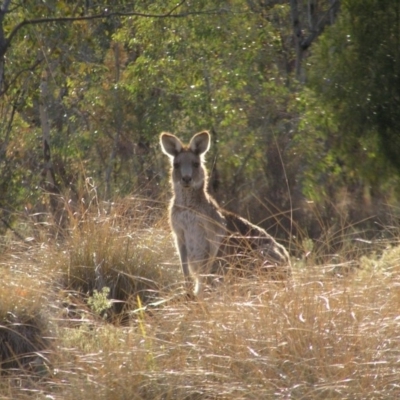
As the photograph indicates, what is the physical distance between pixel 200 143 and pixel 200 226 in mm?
1120

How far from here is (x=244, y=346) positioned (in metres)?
6.23

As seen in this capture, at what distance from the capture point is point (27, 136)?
18.5 meters

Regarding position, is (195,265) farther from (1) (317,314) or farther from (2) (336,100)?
(1) (317,314)

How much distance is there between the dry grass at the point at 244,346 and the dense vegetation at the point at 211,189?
1 cm

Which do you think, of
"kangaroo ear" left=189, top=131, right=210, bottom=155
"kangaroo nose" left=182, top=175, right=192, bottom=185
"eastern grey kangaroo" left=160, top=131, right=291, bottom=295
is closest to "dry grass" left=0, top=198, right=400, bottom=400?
"eastern grey kangaroo" left=160, top=131, right=291, bottom=295

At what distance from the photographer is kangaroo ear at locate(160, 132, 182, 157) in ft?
35.8

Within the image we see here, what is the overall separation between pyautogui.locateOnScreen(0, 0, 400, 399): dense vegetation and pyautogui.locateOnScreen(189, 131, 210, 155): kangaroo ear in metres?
0.88

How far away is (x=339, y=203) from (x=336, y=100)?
4.63 m

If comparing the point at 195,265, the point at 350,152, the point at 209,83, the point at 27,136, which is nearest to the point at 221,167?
the point at 209,83

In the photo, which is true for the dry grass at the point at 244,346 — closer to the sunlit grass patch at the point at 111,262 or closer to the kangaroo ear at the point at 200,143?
the sunlit grass patch at the point at 111,262

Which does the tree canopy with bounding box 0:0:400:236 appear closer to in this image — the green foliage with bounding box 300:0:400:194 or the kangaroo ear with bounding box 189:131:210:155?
the green foliage with bounding box 300:0:400:194

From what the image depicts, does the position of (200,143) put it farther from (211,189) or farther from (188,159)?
(211,189)

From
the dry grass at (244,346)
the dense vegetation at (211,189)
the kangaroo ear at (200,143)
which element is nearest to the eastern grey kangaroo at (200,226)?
the kangaroo ear at (200,143)

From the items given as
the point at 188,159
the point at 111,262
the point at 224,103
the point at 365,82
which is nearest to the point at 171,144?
the point at 188,159
